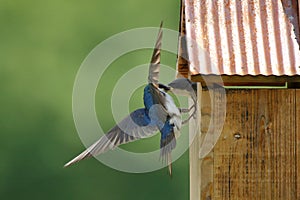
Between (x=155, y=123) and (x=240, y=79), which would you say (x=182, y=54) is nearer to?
(x=155, y=123)

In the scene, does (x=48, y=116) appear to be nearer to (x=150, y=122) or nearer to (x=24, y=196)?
(x=24, y=196)

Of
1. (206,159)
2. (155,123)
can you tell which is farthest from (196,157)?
(155,123)

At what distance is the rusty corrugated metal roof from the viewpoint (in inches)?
111

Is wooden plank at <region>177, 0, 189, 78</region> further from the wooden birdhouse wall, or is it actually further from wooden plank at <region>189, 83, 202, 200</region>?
the wooden birdhouse wall

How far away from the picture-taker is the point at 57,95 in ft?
33.4

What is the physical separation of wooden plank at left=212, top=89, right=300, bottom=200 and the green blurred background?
6.32m

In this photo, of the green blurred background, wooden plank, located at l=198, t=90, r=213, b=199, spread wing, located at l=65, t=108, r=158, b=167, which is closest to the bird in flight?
spread wing, located at l=65, t=108, r=158, b=167

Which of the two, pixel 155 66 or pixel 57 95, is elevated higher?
pixel 57 95

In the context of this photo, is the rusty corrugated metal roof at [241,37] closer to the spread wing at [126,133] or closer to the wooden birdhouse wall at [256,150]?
the wooden birdhouse wall at [256,150]

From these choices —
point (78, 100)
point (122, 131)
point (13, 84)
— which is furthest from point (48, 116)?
point (122, 131)

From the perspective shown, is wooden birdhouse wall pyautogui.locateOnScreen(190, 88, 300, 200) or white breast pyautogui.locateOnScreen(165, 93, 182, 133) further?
white breast pyautogui.locateOnScreen(165, 93, 182, 133)

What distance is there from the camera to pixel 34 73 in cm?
1053

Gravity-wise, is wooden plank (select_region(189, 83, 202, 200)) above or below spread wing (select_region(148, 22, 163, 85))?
below

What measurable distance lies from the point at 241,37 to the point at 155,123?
0.51 metres
